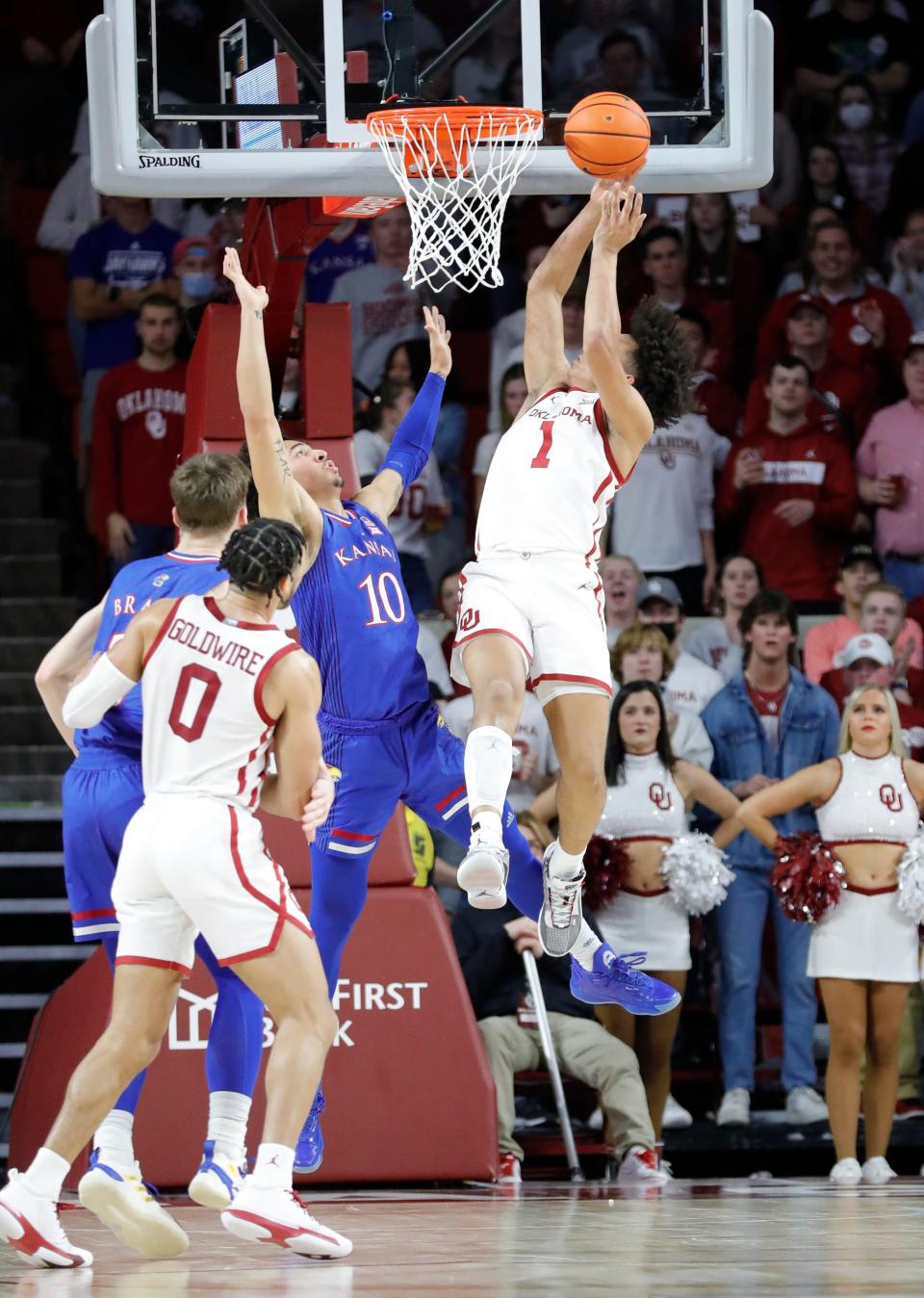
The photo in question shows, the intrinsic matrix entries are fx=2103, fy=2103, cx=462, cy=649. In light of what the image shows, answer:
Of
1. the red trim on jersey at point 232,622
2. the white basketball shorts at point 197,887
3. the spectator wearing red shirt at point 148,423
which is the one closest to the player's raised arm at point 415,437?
the red trim on jersey at point 232,622

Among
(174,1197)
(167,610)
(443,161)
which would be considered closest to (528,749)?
(174,1197)

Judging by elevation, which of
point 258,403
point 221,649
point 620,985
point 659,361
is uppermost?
point 659,361

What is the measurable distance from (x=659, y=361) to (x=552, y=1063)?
A: 341 cm

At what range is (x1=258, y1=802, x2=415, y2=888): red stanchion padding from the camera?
893 cm

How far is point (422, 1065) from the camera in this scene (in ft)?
29.2

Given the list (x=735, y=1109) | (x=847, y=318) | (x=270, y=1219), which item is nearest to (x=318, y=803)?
(x=270, y=1219)

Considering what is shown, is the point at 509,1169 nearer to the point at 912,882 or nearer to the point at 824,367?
the point at 912,882

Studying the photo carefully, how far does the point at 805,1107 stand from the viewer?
9.86 meters

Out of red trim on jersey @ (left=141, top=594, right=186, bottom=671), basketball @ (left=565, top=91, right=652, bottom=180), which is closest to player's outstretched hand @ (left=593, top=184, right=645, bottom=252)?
basketball @ (left=565, top=91, right=652, bottom=180)

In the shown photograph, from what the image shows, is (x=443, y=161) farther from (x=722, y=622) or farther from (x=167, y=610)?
(x=722, y=622)

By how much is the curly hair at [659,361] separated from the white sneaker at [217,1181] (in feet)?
9.72

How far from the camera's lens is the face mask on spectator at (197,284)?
12203 mm

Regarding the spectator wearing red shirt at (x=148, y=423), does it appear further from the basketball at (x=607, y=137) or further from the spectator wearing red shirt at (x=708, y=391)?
the basketball at (x=607, y=137)

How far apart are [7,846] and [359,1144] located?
8.71 feet
